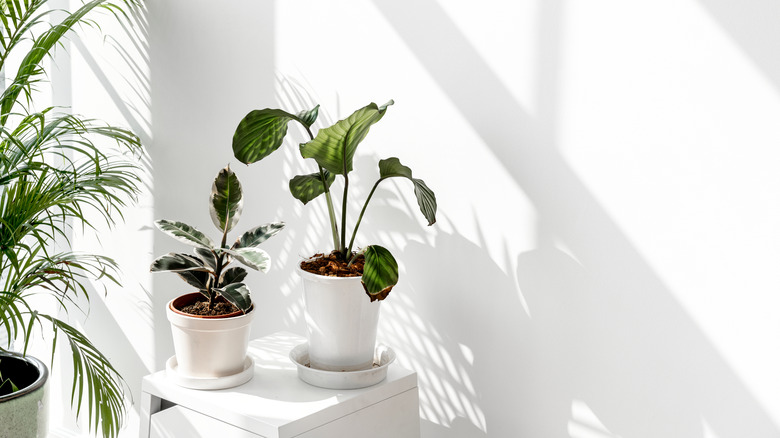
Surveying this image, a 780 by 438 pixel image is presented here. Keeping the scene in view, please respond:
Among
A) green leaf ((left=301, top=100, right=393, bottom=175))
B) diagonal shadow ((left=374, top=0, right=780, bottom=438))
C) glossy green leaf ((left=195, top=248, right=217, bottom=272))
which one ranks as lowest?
diagonal shadow ((left=374, top=0, right=780, bottom=438))

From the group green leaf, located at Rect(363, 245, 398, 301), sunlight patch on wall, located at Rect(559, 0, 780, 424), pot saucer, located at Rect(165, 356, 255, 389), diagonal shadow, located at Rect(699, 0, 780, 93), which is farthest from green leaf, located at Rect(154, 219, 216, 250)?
diagonal shadow, located at Rect(699, 0, 780, 93)

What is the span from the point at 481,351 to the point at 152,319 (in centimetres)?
118

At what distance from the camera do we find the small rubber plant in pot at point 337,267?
1350 mm

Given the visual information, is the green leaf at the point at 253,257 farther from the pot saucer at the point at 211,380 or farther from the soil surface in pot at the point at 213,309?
the pot saucer at the point at 211,380

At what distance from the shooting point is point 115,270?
2334 millimetres

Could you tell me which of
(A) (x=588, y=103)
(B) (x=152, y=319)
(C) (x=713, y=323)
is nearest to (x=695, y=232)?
(C) (x=713, y=323)

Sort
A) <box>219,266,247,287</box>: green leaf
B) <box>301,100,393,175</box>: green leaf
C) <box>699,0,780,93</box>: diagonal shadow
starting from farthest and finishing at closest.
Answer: <box>219,266,247,287</box>: green leaf → <box>301,100,393,175</box>: green leaf → <box>699,0,780,93</box>: diagonal shadow

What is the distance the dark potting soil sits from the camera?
4.94 feet

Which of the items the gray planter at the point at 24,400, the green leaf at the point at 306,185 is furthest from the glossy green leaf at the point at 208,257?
the gray planter at the point at 24,400

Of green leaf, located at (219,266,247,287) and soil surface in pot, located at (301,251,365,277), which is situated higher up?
green leaf, located at (219,266,247,287)

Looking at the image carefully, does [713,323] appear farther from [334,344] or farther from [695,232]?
[334,344]

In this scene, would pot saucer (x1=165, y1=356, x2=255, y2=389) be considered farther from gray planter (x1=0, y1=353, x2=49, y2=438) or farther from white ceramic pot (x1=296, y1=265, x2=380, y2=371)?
gray planter (x1=0, y1=353, x2=49, y2=438)

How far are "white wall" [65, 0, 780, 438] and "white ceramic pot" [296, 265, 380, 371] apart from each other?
0.25 m

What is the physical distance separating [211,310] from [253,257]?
0.56 ft
